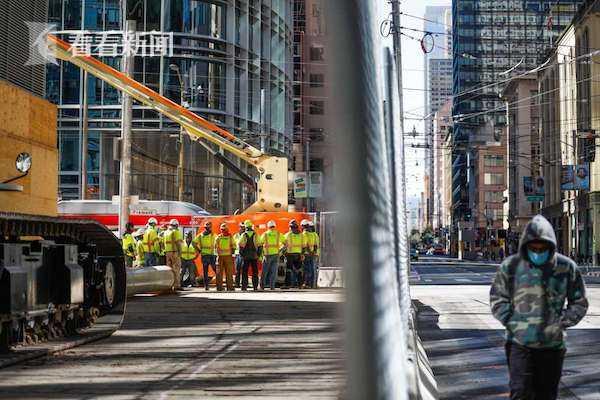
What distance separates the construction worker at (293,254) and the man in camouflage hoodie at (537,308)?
19.5 meters

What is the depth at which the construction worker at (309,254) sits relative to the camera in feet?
82.9

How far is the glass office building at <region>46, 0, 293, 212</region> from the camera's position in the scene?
162ft

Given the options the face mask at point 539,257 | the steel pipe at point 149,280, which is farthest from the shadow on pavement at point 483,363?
the steel pipe at point 149,280

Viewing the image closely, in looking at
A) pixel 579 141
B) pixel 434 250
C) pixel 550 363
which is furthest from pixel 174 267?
pixel 434 250

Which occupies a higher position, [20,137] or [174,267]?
[20,137]

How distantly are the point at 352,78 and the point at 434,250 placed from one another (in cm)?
16787

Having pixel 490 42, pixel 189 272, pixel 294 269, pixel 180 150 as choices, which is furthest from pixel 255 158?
pixel 490 42

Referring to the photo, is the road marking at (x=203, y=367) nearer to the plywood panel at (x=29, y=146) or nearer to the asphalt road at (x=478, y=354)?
the asphalt road at (x=478, y=354)

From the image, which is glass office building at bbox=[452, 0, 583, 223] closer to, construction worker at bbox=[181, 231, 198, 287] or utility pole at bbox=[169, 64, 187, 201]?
utility pole at bbox=[169, 64, 187, 201]

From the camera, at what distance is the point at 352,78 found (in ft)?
4.35

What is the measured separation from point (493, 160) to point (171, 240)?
11722 centimetres

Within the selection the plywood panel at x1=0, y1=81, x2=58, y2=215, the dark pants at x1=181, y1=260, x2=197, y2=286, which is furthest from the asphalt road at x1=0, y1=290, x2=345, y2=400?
the dark pants at x1=181, y1=260, x2=197, y2=286

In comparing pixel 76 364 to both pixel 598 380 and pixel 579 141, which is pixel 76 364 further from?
pixel 579 141

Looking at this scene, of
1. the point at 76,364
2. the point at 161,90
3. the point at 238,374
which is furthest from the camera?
the point at 161,90
